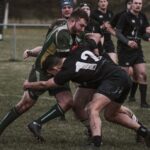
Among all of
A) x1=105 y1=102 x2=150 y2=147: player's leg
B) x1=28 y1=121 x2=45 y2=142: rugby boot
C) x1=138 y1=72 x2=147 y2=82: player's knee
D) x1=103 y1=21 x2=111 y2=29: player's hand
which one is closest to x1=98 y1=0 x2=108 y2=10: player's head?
x1=103 y1=21 x2=111 y2=29: player's hand

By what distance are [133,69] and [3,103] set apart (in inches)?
92.0

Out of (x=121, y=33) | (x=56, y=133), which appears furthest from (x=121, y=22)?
(x=56, y=133)

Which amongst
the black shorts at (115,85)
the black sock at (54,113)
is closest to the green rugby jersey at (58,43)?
the black sock at (54,113)

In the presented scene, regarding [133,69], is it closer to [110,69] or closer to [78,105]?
[78,105]

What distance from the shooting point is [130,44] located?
1054 cm

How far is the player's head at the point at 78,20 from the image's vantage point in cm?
709

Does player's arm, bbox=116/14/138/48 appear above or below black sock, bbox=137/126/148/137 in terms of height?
above

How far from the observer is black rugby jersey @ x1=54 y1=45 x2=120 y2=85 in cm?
696

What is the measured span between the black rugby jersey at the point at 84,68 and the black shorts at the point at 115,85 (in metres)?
0.06

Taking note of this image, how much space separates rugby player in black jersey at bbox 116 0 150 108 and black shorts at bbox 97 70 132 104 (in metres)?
3.63

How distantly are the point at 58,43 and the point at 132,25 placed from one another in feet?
12.0


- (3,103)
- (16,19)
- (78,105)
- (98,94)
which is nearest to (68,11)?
(78,105)

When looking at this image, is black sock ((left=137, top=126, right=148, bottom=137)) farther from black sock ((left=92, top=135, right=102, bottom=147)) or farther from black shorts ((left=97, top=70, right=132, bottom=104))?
black sock ((left=92, top=135, right=102, bottom=147))

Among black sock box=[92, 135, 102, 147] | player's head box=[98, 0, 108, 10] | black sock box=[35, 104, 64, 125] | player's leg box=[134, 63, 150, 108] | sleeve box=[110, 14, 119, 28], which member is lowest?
player's leg box=[134, 63, 150, 108]
